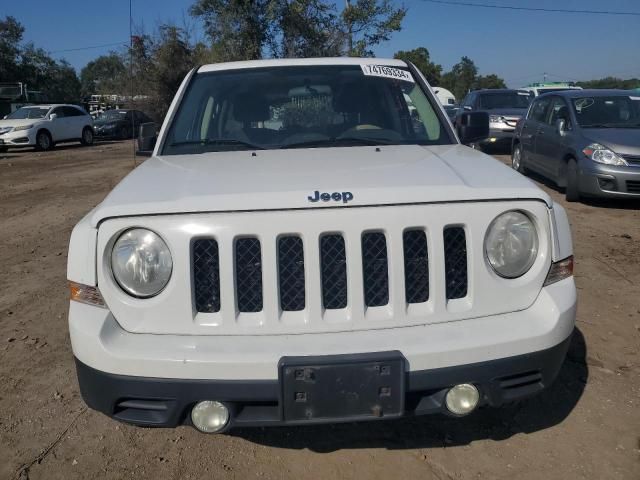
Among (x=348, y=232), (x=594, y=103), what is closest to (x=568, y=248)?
(x=348, y=232)

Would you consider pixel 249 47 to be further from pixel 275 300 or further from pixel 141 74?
pixel 275 300

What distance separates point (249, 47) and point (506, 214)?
16.7 m

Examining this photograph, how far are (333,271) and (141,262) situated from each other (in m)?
0.71

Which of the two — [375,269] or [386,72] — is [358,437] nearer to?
[375,269]

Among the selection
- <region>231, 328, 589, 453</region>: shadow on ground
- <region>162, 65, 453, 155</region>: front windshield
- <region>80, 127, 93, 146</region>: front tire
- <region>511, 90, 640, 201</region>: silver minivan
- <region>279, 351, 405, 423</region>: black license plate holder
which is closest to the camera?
<region>279, 351, 405, 423</region>: black license plate holder

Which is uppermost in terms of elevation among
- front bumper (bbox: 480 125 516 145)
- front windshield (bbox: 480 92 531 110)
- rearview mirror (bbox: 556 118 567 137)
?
front windshield (bbox: 480 92 531 110)

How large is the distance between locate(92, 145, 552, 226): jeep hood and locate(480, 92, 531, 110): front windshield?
43.6 ft

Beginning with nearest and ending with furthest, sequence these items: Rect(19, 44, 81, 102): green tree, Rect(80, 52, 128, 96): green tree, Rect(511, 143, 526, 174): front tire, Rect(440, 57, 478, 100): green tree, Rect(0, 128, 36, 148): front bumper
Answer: Rect(511, 143, 526, 174): front tire, Rect(0, 128, 36, 148): front bumper, Rect(80, 52, 128, 96): green tree, Rect(19, 44, 81, 102): green tree, Rect(440, 57, 478, 100): green tree

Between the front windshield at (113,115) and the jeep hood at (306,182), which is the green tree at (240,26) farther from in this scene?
the jeep hood at (306,182)

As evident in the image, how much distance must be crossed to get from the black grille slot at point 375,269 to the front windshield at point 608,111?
7452 millimetres

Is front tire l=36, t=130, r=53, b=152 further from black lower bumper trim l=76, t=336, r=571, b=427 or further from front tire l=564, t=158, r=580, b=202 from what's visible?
black lower bumper trim l=76, t=336, r=571, b=427

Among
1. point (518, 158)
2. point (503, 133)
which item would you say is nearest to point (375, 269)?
point (518, 158)

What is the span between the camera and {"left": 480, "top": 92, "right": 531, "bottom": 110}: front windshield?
15.1m

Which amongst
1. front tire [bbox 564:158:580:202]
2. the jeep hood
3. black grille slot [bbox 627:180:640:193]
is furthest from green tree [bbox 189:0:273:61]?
the jeep hood
